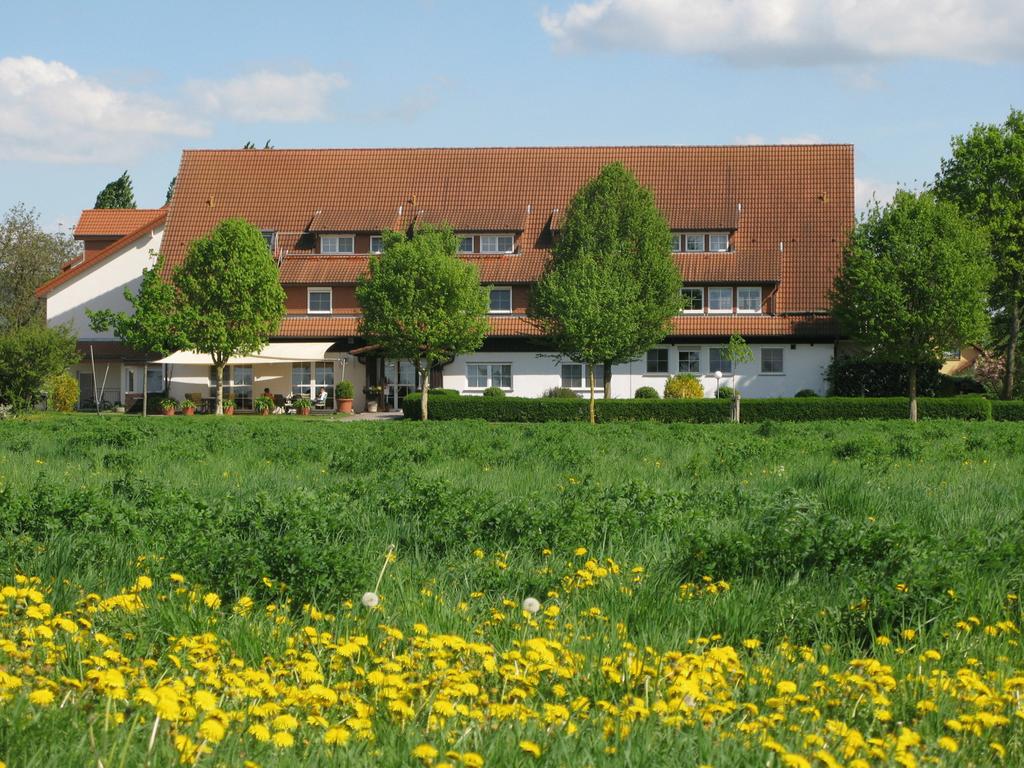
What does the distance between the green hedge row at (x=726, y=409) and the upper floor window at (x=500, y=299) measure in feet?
38.1

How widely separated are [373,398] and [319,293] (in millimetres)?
5510

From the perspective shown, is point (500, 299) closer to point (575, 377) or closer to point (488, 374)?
point (488, 374)

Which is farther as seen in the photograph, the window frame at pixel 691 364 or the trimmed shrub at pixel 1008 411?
the window frame at pixel 691 364

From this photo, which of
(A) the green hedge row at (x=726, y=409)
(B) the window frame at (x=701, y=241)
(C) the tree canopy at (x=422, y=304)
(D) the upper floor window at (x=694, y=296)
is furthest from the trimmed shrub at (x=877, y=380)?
(C) the tree canopy at (x=422, y=304)

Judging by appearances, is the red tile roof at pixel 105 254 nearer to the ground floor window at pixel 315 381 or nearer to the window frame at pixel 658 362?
the ground floor window at pixel 315 381

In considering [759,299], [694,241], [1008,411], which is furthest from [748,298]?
[1008,411]

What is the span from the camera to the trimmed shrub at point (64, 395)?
52656 millimetres

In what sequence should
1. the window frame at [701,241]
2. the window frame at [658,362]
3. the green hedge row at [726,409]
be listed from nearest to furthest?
the green hedge row at [726,409] < the window frame at [658,362] < the window frame at [701,241]

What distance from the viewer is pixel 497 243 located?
55.2m

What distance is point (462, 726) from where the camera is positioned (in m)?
4.64

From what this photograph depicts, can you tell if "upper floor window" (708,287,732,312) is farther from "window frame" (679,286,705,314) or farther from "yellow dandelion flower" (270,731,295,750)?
"yellow dandelion flower" (270,731,295,750)

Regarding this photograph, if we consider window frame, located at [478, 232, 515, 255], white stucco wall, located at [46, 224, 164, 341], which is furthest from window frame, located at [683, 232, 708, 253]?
white stucco wall, located at [46, 224, 164, 341]

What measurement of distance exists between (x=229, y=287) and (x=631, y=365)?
689 inches

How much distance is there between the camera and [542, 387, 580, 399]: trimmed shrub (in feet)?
169
